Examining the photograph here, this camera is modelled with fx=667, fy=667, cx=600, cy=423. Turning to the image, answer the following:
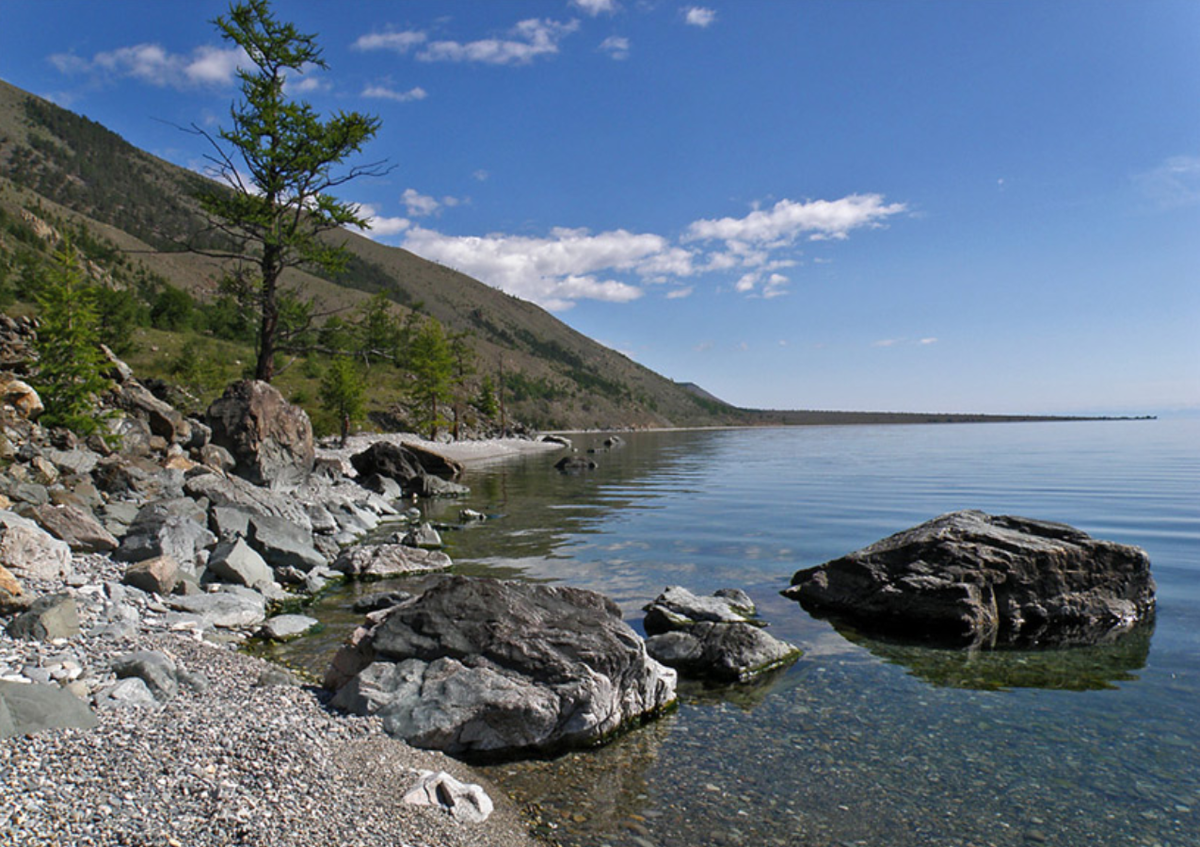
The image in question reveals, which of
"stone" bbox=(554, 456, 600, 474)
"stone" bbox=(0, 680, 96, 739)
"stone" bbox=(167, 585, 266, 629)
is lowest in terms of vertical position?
"stone" bbox=(554, 456, 600, 474)

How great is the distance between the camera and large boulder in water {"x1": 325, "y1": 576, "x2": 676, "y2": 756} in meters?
7.13

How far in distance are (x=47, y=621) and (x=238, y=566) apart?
489 centimetres

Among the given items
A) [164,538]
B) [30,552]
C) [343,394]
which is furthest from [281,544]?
[343,394]

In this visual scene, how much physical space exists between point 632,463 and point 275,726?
181 ft

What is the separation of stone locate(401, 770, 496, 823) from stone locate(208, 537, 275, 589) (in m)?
8.55

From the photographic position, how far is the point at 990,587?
40.9ft

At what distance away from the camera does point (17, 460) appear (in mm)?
14656

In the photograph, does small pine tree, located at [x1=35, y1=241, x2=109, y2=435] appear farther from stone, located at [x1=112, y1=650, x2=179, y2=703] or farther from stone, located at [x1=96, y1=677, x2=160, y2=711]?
stone, located at [x1=96, y1=677, x2=160, y2=711]

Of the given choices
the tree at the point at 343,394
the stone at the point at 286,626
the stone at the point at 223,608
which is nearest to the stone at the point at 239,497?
the stone at the point at 223,608

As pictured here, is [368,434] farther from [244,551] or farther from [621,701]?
[621,701]

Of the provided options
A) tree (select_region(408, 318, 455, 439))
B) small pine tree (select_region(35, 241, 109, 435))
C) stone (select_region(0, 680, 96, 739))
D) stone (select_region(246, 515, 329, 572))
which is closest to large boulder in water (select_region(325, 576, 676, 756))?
stone (select_region(0, 680, 96, 739))

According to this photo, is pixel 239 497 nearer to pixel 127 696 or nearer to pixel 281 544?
pixel 281 544

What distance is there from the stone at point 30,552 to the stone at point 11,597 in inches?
56.6

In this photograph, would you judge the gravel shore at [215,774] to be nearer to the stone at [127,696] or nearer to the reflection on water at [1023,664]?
the stone at [127,696]
